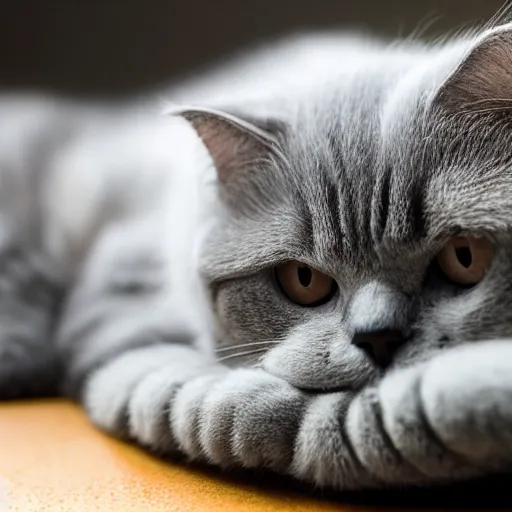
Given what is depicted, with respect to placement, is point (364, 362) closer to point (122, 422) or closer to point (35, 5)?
point (122, 422)

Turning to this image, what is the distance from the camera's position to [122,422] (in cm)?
123

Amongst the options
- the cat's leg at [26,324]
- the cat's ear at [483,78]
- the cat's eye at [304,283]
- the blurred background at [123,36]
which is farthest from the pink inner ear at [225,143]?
the blurred background at [123,36]

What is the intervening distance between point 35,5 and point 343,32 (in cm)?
90

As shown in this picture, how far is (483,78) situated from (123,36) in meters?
1.45

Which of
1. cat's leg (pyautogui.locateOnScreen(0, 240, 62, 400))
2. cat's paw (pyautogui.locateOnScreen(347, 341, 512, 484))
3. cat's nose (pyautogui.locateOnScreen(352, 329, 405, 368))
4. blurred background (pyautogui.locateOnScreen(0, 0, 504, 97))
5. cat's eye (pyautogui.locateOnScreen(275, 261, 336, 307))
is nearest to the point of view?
cat's paw (pyautogui.locateOnScreen(347, 341, 512, 484))

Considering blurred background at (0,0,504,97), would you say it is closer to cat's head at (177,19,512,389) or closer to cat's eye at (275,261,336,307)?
cat's head at (177,19,512,389)

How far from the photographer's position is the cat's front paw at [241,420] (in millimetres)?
982

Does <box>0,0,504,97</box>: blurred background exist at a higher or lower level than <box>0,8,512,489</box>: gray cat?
higher

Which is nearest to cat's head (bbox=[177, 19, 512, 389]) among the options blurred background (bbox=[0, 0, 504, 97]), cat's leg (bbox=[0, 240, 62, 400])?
cat's leg (bbox=[0, 240, 62, 400])

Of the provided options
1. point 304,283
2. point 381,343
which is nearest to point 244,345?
point 304,283

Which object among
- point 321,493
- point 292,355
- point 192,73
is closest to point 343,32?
point 192,73

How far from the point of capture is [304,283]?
1110 mm

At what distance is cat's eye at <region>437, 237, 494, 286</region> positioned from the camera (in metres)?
0.97

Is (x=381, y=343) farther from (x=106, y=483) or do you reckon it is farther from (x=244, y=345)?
(x=106, y=483)
